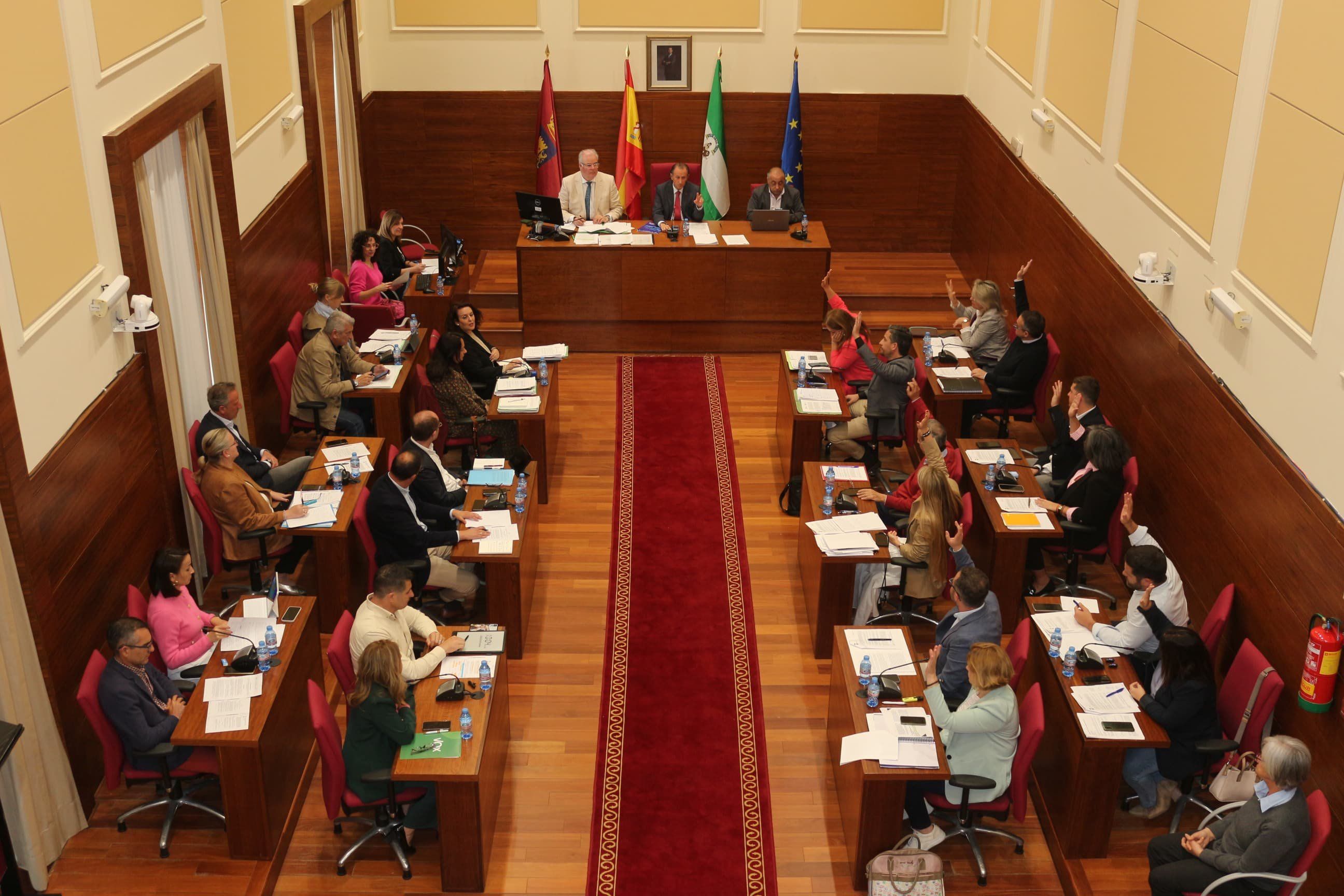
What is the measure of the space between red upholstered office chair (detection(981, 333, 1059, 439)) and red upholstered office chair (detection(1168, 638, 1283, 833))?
11.8 ft

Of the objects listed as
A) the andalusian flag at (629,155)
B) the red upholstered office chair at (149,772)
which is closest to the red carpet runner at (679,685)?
the red upholstered office chair at (149,772)

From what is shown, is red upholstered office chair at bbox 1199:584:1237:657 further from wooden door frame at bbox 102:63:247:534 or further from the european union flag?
the european union flag

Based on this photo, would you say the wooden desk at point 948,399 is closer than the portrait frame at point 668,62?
Yes

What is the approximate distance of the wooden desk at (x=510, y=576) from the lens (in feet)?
25.3

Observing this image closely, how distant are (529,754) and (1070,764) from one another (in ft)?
9.84

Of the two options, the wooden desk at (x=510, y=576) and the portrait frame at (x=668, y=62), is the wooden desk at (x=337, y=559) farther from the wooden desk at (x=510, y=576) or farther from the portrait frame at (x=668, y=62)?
the portrait frame at (x=668, y=62)

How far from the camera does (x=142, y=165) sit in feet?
25.2

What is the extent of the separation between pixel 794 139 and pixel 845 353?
4316 mm

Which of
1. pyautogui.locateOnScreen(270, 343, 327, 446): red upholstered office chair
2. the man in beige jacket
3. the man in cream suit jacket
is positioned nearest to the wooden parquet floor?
the man in beige jacket

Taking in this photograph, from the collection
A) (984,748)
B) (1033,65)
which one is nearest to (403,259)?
A: (1033,65)

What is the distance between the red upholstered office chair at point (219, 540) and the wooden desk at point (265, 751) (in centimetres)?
122

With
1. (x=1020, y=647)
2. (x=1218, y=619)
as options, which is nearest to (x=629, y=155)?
(x=1020, y=647)

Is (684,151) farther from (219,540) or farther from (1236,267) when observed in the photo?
(1236,267)

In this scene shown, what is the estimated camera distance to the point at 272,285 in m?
9.95
